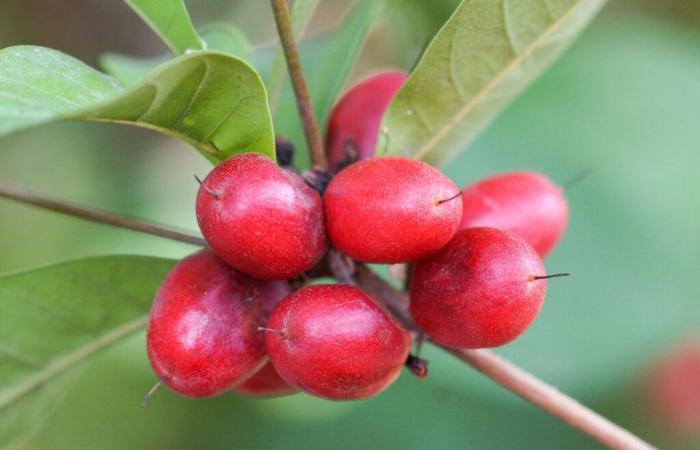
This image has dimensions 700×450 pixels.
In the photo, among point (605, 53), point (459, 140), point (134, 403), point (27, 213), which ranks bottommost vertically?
point (134, 403)

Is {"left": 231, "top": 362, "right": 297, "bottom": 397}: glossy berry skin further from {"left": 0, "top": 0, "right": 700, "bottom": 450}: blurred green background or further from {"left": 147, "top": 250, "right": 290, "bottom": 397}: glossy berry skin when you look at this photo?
{"left": 0, "top": 0, "right": 700, "bottom": 450}: blurred green background

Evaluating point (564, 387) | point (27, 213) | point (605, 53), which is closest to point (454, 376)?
point (564, 387)

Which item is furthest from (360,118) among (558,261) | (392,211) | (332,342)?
(558,261)

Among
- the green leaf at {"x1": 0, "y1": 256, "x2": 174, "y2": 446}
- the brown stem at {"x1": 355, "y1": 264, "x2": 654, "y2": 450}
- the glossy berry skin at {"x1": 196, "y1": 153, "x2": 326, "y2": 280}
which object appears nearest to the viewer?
the glossy berry skin at {"x1": 196, "y1": 153, "x2": 326, "y2": 280}

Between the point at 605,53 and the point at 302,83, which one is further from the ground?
the point at 302,83

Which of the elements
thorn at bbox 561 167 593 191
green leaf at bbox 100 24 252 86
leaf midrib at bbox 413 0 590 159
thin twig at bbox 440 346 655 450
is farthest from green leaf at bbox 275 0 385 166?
thorn at bbox 561 167 593 191

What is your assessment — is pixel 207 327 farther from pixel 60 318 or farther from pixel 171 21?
pixel 171 21

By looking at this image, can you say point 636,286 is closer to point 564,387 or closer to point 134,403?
point 564,387
